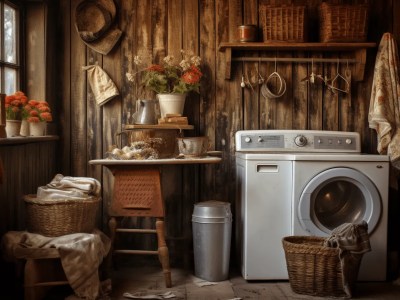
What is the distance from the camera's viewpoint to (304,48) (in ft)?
13.0

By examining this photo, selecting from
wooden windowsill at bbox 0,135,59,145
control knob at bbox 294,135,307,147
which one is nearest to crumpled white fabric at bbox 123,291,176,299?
wooden windowsill at bbox 0,135,59,145

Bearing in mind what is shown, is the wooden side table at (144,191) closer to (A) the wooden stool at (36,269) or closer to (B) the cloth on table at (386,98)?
(A) the wooden stool at (36,269)

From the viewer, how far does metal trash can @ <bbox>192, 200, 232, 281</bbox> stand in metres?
3.57

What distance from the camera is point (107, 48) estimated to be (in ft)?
13.1

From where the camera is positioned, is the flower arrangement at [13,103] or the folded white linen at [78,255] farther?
the flower arrangement at [13,103]

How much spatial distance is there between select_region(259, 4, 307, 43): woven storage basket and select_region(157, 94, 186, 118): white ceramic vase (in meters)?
0.75

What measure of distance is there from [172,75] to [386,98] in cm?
153

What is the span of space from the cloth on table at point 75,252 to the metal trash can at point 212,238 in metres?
0.78

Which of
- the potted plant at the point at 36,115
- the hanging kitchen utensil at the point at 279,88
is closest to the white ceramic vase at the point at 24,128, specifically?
the potted plant at the point at 36,115

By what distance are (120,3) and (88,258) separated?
196cm

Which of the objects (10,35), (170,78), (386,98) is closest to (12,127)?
(10,35)

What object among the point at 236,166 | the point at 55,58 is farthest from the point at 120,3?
the point at 236,166

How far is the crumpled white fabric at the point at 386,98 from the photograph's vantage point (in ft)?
Answer: 12.5

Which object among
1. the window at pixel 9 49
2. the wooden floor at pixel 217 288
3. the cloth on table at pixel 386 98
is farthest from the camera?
the cloth on table at pixel 386 98
